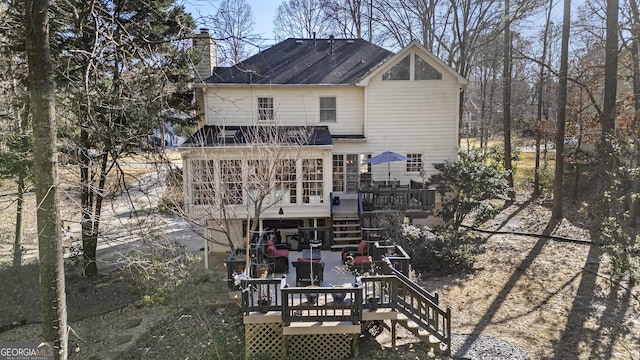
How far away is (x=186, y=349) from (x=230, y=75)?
1125 centimetres

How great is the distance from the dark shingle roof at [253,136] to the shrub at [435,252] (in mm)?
4424

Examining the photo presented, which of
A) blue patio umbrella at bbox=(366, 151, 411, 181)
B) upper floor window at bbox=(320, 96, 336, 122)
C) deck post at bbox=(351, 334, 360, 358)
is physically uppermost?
upper floor window at bbox=(320, 96, 336, 122)

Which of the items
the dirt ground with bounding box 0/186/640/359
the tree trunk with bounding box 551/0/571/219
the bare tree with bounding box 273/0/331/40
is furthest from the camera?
the bare tree with bounding box 273/0/331/40

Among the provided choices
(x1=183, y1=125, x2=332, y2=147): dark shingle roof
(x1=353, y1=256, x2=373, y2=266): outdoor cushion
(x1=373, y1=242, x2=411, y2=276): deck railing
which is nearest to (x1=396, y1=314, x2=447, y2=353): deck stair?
(x1=373, y1=242, x2=411, y2=276): deck railing

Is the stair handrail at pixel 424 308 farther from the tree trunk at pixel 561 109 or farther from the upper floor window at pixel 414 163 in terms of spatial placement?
the tree trunk at pixel 561 109

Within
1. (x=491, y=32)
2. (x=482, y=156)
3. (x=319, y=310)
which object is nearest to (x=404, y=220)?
(x=482, y=156)

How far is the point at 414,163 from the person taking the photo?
53.9ft

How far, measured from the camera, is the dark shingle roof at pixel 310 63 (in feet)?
53.6

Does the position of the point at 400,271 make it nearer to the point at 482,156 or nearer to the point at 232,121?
the point at 482,156

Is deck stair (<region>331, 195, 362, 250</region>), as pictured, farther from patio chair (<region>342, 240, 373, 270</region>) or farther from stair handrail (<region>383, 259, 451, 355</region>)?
stair handrail (<region>383, 259, 451, 355</region>)

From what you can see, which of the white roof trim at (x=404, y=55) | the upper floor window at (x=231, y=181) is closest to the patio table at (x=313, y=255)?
the upper floor window at (x=231, y=181)

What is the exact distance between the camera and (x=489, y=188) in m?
14.7

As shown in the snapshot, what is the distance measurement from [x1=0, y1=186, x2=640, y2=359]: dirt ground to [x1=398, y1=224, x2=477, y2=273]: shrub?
0.52 metres

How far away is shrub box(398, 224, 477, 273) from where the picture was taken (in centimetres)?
1251
